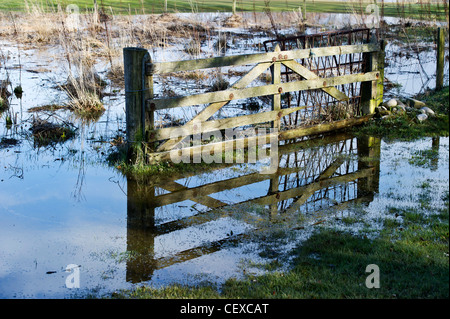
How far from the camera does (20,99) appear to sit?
524 inches

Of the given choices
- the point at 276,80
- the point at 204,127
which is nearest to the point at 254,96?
the point at 276,80

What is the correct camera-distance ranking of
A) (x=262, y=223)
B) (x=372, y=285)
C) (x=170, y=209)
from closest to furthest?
1. (x=372, y=285)
2. (x=262, y=223)
3. (x=170, y=209)

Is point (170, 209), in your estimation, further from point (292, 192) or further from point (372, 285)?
point (372, 285)

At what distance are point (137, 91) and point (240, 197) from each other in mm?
2349

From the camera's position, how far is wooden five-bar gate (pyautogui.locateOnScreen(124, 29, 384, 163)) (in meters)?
8.28

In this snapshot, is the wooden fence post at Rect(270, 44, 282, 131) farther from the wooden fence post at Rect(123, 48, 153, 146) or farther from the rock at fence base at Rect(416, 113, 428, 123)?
the rock at fence base at Rect(416, 113, 428, 123)

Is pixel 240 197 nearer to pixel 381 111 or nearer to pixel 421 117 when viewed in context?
pixel 381 111

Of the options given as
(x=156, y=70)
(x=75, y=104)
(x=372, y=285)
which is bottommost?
(x=372, y=285)

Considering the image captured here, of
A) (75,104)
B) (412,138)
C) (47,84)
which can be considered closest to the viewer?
(412,138)

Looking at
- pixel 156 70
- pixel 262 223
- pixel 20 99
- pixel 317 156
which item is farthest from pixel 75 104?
pixel 262 223

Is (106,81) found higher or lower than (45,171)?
higher

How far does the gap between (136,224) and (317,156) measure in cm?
379

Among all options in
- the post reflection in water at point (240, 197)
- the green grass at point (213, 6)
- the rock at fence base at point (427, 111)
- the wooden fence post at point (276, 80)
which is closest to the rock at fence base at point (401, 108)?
the rock at fence base at point (427, 111)

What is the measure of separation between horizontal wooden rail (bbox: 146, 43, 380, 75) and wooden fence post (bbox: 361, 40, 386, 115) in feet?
0.67
